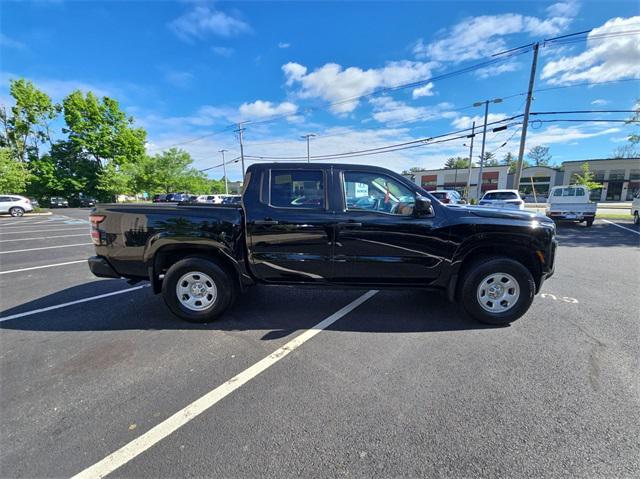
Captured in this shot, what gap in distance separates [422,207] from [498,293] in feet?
4.86

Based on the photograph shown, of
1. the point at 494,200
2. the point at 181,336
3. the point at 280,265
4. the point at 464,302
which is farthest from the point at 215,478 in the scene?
the point at 494,200

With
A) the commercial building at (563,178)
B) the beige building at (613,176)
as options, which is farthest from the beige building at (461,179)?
the beige building at (613,176)

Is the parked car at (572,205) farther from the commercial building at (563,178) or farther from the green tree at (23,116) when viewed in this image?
the green tree at (23,116)

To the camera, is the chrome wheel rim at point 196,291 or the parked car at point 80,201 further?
the parked car at point 80,201

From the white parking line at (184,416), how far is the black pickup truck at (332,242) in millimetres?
966

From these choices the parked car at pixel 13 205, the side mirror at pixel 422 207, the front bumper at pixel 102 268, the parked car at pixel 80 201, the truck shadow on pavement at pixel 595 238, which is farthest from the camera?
the parked car at pixel 80 201

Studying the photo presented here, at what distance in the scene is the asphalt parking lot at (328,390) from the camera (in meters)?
1.82

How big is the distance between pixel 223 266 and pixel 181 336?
93 cm

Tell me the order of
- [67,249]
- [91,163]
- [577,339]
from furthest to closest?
[91,163] → [67,249] → [577,339]

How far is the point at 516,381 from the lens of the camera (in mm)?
2539

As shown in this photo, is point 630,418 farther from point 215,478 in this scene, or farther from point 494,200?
point 494,200

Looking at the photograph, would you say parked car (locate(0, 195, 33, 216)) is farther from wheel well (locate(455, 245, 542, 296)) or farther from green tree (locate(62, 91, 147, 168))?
wheel well (locate(455, 245, 542, 296))

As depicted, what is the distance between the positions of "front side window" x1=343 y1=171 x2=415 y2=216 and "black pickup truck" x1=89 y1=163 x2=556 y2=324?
0.04 ft

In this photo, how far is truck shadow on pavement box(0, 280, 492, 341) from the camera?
11.7 ft
